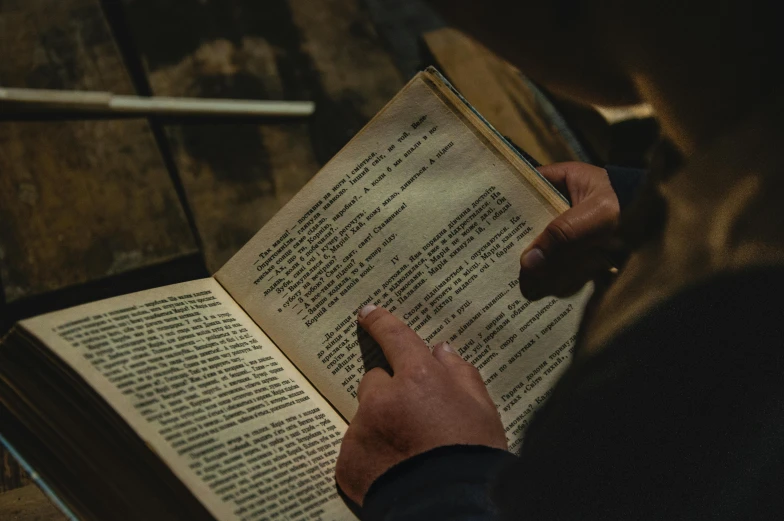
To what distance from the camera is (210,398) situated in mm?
546

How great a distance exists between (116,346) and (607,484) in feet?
1.96

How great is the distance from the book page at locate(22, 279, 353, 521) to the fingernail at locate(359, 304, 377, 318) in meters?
0.11

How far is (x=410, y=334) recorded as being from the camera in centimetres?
63

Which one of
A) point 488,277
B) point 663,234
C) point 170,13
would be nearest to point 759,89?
point 663,234

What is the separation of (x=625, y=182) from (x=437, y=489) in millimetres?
466

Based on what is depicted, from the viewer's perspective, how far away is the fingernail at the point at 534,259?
2.04 ft

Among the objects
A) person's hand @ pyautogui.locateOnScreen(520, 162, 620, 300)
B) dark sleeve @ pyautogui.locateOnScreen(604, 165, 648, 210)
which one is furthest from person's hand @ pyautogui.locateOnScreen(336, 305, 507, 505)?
dark sleeve @ pyautogui.locateOnScreen(604, 165, 648, 210)

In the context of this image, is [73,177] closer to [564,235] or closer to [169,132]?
[169,132]

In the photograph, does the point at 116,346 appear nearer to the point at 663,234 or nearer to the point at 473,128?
the point at 473,128

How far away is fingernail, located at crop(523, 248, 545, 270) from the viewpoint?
62 cm

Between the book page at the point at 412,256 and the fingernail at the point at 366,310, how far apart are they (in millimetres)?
10

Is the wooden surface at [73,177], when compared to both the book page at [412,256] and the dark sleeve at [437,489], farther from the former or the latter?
the dark sleeve at [437,489]

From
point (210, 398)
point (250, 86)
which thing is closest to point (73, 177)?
point (250, 86)

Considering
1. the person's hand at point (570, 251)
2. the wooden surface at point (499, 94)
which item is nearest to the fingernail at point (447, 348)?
the person's hand at point (570, 251)
